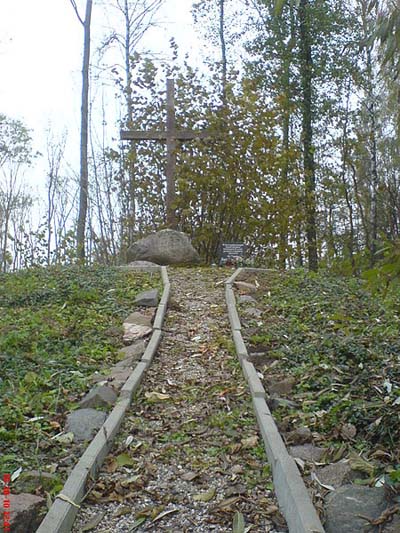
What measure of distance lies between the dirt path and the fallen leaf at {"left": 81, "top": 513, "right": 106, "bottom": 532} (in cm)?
1

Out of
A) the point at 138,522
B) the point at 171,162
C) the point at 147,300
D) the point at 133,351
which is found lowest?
the point at 138,522

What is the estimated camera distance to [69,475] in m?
3.95

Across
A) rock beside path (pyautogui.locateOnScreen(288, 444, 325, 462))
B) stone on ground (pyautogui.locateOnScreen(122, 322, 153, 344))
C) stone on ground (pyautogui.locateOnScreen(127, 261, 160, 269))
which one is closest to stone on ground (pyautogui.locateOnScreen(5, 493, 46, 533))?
rock beside path (pyautogui.locateOnScreen(288, 444, 325, 462))

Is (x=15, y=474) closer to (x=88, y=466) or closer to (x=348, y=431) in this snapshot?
(x=88, y=466)

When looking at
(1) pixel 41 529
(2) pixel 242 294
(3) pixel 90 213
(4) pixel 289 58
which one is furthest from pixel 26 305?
(4) pixel 289 58

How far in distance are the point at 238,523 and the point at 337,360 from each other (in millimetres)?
2583

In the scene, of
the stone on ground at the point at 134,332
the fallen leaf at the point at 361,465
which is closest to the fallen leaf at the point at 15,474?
the fallen leaf at the point at 361,465

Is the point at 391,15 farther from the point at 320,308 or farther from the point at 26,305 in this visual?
the point at 26,305

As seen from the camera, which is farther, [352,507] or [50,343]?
[50,343]

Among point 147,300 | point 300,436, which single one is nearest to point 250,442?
point 300,436

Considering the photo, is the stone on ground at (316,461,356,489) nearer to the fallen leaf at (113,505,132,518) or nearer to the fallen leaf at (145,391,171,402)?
Result: the fallen leaf at (113,505,132,518)

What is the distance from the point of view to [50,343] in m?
6.66

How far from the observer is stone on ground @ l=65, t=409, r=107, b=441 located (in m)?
4.67

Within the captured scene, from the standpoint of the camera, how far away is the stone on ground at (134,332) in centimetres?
704
